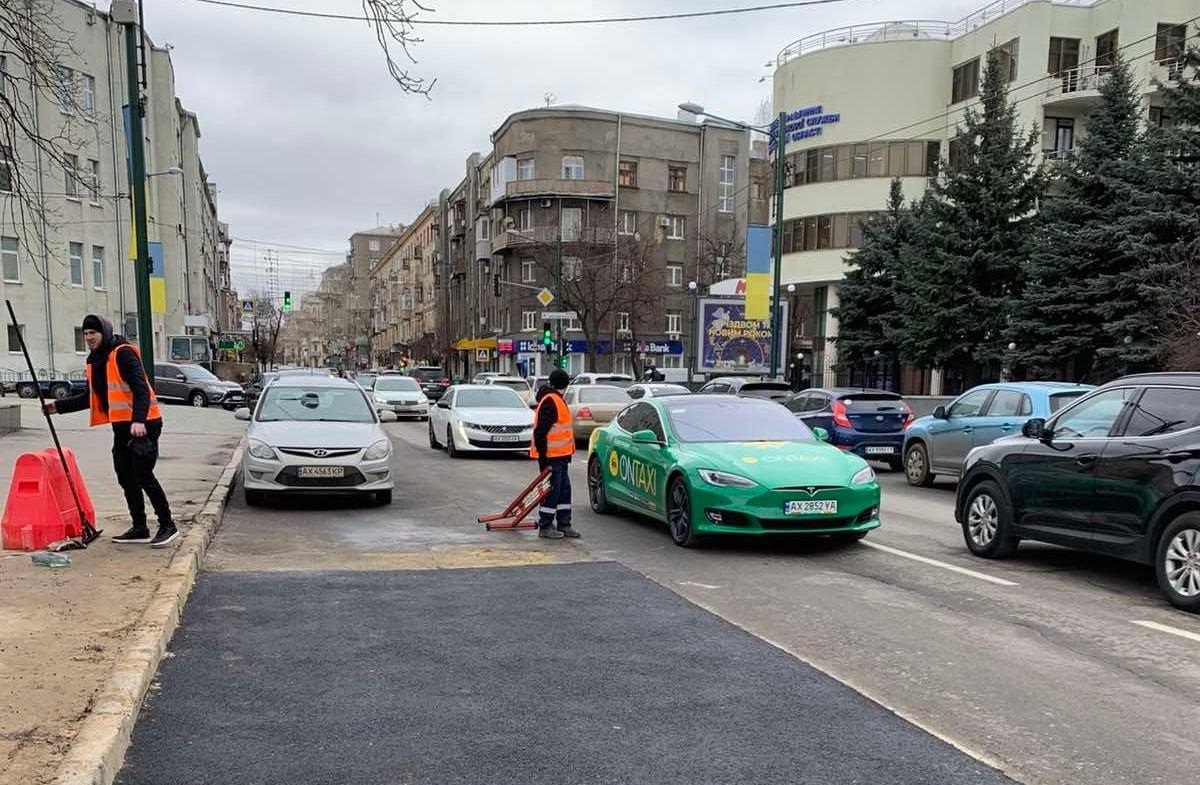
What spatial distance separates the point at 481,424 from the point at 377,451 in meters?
6.55

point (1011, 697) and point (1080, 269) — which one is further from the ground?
point (1080, 269)

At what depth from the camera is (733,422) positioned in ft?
31.2

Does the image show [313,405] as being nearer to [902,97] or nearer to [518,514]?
[518,514]

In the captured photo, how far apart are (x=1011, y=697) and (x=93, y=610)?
523 cm

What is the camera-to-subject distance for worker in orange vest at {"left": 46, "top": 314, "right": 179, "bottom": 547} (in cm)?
748

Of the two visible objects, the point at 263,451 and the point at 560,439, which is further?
the point at 263,451

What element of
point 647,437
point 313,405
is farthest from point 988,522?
point 313,405

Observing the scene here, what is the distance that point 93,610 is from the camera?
550 cm

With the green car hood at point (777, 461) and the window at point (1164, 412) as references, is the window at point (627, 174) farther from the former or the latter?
the window at point (1164, 412)

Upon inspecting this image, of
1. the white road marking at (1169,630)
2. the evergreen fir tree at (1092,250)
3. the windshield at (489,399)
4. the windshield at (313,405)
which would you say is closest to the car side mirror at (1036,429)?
the white road marking at (1169,630)

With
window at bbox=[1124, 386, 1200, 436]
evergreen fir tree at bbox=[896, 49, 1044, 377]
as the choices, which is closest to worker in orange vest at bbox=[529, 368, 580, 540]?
window at bbox=[1124, 386, 1200, 436]

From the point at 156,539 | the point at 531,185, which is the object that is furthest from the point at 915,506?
the point at 531,185

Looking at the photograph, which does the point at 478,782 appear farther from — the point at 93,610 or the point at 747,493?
the point at 747,493

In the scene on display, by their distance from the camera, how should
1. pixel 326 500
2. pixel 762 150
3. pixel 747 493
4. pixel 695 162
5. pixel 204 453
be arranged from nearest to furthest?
pixel 747 493 → pixel 326 500 → pixel 204 453 → pixel 695 162 → pixel 762 150
